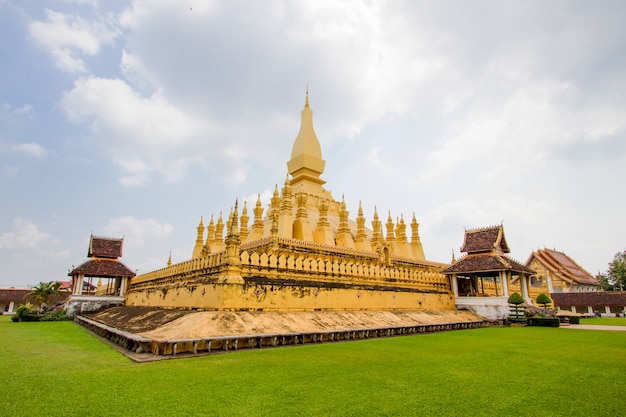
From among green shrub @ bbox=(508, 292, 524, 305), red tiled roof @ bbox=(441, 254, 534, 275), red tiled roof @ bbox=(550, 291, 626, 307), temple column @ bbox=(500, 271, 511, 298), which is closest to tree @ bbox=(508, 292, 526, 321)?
green shrub @ bbox=(508, 292, 524, 305)

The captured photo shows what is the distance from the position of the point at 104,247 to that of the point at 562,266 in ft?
154

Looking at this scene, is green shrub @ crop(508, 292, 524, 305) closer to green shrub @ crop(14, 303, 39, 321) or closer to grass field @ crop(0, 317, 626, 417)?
grass field @ crop(0, 317, 626, 417)

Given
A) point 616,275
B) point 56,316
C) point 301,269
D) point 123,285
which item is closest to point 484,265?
point 301,269

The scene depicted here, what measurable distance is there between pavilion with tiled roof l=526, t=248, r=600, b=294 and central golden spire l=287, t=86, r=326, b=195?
92.0ft

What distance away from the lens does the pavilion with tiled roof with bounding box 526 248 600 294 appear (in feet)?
135

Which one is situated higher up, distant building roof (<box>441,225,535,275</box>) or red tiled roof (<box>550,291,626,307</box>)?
distant building roof (<box>441,225,535,275</box>)

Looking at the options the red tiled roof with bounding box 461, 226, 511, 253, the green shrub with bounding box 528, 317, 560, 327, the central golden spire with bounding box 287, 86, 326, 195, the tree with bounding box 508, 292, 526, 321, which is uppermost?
the central golden spire with bounding box 287, 86, 326, 195

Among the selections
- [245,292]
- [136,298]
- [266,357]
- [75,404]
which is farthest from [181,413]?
[136,298]

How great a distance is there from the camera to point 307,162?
29.7m

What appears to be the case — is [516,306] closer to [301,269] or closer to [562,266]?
[301,269]

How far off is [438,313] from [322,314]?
767cm

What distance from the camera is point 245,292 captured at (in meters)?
12.0

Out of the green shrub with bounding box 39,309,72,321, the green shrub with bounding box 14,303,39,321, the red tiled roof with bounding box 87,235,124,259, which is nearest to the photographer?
the green shrub with bounding box 14,303,39,321

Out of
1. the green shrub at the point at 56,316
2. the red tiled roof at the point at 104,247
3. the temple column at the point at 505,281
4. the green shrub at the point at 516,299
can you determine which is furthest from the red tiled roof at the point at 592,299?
the green shrub at the point at 56,316
